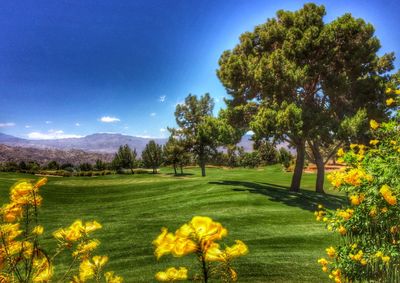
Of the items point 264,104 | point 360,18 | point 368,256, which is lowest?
point 368,256

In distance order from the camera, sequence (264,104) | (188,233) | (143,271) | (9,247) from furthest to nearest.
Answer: (264,104)
(143,271)
(9,247)
(188,233)

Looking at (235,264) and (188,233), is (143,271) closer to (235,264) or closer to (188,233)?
(235,264)

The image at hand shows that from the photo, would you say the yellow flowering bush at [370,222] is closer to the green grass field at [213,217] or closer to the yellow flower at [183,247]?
the green grass field at [213,217]

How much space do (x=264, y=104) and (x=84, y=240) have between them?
642 inches

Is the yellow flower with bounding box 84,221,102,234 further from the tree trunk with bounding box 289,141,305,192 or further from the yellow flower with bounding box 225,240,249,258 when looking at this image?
the tree trunk with bounding box 289,141,305,192

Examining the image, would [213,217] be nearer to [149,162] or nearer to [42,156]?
[149,162]

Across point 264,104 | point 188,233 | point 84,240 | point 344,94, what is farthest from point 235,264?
point 344,94

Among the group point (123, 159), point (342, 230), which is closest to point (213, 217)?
point (342, 230)

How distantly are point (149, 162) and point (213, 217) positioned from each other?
43617 mm

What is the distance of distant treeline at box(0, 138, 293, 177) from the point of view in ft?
134

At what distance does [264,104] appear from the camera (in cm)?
1730

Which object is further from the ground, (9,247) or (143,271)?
(9,247)

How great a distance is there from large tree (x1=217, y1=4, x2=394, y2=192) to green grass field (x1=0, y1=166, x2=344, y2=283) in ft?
12.9

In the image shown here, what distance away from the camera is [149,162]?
53.2 metres
